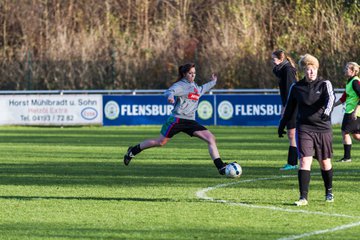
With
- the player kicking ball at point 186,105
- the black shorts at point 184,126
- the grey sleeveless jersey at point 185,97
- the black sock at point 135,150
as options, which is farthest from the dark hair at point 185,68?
the black sock at point 135,150

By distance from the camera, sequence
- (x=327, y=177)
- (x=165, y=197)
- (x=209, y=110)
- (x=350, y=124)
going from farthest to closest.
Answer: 1. (x=209, y=110)
2. (x=350, y=124)
3. (x=165, y=197)
4. (x=327, y=177)

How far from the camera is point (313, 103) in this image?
500 inches

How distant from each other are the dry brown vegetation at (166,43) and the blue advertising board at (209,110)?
8228mm

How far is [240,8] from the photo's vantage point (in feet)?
167

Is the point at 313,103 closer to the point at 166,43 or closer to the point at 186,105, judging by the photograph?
the point at 186,105

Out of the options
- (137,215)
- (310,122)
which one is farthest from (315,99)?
(137,215)

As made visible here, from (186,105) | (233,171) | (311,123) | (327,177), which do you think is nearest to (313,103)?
(311,123)

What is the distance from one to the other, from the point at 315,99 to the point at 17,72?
126 ft

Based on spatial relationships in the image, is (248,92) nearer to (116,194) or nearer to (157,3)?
(157,3)

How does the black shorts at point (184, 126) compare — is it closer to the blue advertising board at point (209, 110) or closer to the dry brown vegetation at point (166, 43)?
the blue advertising board at point (209, 110)

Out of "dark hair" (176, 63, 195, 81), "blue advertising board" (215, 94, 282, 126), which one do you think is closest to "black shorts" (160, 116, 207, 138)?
"dark hair" (176, 63, 195, 81)

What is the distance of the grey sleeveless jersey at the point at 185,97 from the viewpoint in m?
15.9

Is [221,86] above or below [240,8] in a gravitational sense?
below

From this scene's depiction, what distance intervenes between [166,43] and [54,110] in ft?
50.9
